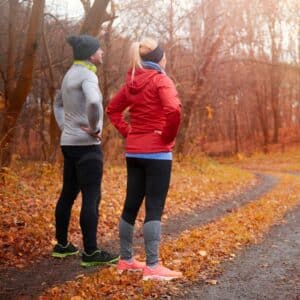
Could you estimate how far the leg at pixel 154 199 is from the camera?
4504 mm

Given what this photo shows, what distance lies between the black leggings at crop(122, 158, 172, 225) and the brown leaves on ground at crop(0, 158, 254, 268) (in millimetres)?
1540

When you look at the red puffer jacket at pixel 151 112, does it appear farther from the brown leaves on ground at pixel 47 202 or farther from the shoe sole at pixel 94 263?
the brown leaves on ground at pixel 47 202

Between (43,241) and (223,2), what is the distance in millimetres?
15486

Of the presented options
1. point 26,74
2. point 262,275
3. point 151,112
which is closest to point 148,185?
point 151,112

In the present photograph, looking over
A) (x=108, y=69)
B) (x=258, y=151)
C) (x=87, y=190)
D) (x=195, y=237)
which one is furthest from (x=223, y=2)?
(x=258, y=151)

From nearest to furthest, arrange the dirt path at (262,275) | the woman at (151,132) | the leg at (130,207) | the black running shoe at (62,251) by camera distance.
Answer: the dirt path at (262,275) < the woman at (151,132) < the leg at (130,207) < the black running shoe at (62,251)

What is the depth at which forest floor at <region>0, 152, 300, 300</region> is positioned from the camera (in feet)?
14.0

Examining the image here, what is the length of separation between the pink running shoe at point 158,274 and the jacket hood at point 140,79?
1.59 m

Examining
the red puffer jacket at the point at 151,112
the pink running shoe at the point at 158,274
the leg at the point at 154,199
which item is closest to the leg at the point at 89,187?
the red puffer jacket at the point at 151,112

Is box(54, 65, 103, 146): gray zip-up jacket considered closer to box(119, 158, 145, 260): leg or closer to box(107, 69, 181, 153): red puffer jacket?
box(107, 69, 181, 153): red puffer jacket

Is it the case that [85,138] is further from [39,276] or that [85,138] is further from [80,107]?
[39,276]

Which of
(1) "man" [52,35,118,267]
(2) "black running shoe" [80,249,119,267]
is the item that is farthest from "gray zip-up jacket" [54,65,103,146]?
(2) "black running shoe" [80,249,119,267]

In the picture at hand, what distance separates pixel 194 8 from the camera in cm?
1950

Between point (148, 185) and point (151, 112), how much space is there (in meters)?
0.67
